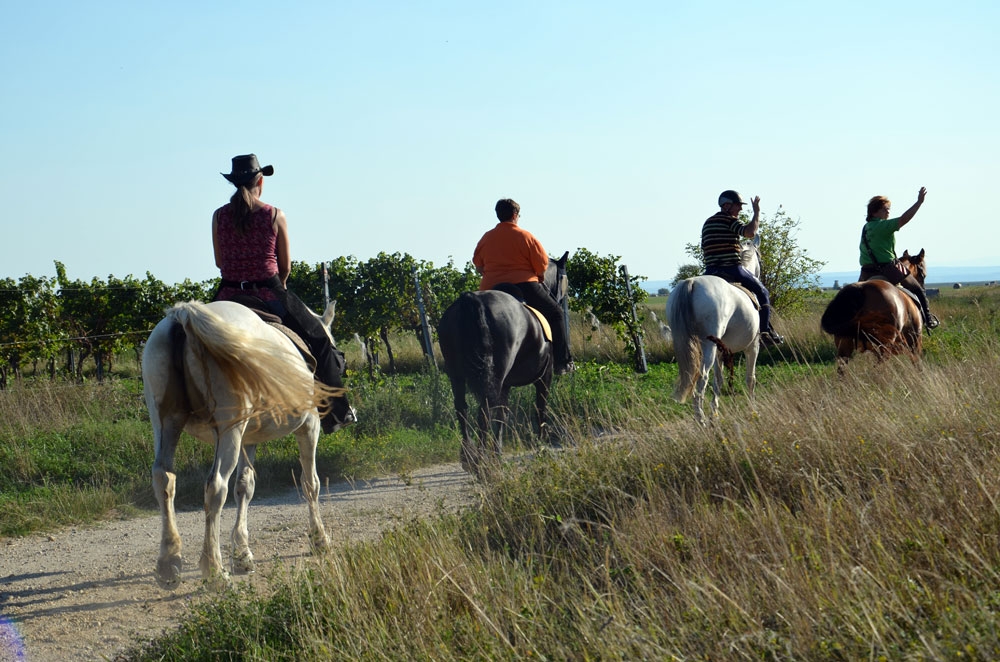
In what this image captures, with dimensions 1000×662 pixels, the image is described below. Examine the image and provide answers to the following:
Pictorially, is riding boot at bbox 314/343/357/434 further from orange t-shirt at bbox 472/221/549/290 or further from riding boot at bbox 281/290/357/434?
orange t-shirt at bbox 472/221/549/290

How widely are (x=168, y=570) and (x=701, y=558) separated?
329cm

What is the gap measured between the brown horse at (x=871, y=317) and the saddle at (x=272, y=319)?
632cm

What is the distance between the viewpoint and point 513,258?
948 centimetres

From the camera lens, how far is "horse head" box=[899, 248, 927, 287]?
11721mm

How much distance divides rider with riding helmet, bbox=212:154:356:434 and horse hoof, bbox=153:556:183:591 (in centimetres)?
200

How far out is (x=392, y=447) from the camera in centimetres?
1000

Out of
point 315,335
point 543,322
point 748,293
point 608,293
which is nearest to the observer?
point 315,335

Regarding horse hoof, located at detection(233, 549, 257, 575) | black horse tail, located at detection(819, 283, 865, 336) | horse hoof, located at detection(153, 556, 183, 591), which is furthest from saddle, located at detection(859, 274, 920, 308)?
horse hoof, located at detection(153, 556, 183, 591)

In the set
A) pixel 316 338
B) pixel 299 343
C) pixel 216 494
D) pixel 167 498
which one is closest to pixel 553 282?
pixel 316 338

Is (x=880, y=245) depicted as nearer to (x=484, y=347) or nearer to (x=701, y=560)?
(x=484, y=347)

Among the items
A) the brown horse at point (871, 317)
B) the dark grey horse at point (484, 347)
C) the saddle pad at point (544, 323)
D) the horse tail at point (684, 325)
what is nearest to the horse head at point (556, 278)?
the saddle pad at point (544, 323)

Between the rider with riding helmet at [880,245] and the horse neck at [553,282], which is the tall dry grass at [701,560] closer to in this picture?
the horse neck at [553,282]

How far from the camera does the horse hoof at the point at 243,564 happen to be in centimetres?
595

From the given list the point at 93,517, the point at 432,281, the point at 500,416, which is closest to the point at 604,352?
the point at 432,281
